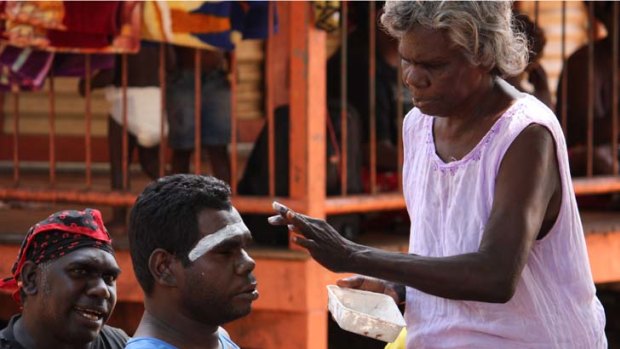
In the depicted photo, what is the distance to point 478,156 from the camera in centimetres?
287

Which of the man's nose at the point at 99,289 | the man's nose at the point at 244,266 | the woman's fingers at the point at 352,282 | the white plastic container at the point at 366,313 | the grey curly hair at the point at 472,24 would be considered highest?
the grey curly hair at the point at 472,24

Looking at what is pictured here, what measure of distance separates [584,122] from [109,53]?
109 inches

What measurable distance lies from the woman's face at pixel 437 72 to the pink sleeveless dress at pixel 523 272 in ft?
0.37

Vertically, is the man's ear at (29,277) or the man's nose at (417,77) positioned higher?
the man's nose at (417,77)

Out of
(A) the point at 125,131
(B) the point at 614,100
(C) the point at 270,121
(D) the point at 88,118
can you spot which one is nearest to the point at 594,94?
(B) the point at 614,100

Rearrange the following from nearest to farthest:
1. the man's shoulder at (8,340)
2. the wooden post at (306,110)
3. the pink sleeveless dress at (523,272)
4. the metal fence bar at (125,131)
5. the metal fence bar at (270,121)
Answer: the pink sleeveless dress at (523,272), the man's shoulder at (8,340), the wooden post at (306,110), the metal fence bar at (270,121), the metal fence bar at (125,131)

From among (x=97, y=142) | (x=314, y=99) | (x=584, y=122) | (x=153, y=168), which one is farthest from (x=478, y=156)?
(x=97, y=142)

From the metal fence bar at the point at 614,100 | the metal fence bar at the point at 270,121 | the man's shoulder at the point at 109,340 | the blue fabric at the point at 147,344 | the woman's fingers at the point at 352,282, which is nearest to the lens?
the blue fabric at the point at 147,344

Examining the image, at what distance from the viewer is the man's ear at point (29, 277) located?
365 centimetres

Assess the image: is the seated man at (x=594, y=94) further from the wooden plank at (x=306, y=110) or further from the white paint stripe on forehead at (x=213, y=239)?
the white paint stripe on forehead at (x=213, y=239)

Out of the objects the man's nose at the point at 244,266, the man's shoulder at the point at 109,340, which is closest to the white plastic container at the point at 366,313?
the man's nose at the point at 244,266

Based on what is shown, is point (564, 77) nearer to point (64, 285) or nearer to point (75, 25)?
point (75, 25)

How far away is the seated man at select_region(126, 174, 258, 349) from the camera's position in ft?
8.94

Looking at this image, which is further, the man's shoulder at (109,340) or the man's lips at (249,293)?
the man's shoulder at (109,340)
